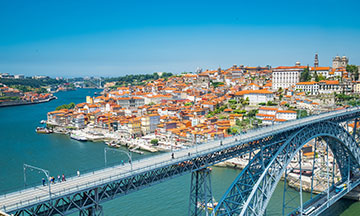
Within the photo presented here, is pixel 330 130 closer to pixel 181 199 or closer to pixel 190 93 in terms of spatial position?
pixel 181 199

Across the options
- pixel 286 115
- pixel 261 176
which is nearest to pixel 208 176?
pixel 261 176

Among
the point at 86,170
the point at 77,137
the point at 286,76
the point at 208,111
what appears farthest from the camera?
the point at 286,76

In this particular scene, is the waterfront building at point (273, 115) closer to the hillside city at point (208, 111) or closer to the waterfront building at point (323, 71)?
the hillside city at point (208, 111)

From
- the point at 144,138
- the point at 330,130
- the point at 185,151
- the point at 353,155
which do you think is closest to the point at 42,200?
the point at 185,151

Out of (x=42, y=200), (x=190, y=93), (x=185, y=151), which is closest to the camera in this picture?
(x=42, y=200)

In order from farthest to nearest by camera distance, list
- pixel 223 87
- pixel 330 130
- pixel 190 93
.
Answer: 1. pixel 223 87
2. pixel 190 93
3. pixel 330 130

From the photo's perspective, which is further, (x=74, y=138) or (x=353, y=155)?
(x=74, y=138)

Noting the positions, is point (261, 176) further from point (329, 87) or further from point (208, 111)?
point (329, 87)

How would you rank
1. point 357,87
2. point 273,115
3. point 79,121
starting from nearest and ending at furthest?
1. point 273,115
2. point 79,121
3. point 357,87
